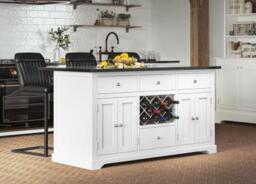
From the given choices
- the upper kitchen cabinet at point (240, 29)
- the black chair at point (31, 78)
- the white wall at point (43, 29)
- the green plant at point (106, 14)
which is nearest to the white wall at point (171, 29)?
the white wall at point (43, 29)

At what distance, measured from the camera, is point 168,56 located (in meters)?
11.0

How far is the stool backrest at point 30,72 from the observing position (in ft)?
24.7

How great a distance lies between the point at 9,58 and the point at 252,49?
3777 millimetres

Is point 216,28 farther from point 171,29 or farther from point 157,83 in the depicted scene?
point 157,83

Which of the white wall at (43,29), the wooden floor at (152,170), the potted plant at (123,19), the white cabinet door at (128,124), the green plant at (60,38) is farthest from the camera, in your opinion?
the potted plant at (123,19)

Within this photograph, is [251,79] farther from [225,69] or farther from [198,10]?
[198,10]

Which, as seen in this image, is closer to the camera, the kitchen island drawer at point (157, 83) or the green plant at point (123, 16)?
the kitchen island drawer at point (157, 83)

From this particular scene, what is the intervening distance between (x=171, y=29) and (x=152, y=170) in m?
5.13

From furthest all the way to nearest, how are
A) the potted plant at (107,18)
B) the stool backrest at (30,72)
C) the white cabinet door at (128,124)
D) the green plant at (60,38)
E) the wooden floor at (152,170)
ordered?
the potted plant at (107,18)
the green plant at (60,38)
the stool backrest at (30,72)
the white cabinet door at (128,124)
the wooden floor at (152,170)

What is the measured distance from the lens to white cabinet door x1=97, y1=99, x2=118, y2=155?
20.7 feet

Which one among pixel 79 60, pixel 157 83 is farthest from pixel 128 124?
pixel 79 60

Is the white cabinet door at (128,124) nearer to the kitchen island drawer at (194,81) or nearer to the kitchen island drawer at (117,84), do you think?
the kitchen island drawer at (117,84)

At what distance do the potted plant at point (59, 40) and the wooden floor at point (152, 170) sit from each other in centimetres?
272

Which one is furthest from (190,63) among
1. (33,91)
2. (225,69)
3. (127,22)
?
(33,91)
